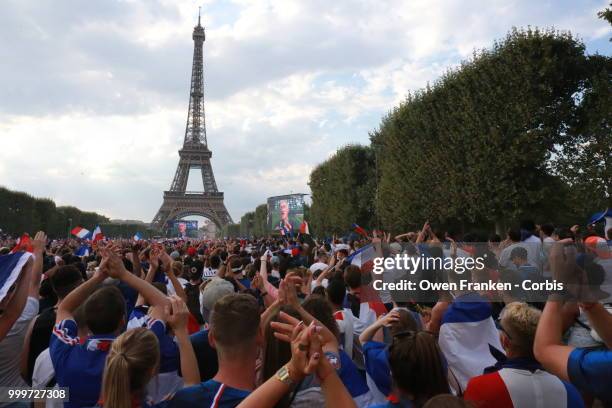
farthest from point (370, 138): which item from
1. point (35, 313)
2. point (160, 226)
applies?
point (160, 226)

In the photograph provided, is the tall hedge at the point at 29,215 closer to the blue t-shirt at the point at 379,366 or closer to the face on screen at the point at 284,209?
the face on screen at the point at 284,209

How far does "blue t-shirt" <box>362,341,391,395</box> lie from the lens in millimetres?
3219

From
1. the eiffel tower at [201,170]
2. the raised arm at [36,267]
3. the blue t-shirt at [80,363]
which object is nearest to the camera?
the blue t-shirt at [80,363]

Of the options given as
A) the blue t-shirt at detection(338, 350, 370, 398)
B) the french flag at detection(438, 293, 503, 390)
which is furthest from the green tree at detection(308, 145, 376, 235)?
the blue t-shirt at detection(338, 350, 370, 398)

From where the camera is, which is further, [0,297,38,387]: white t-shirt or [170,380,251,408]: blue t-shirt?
[0,297,38,387]: white t-shirt

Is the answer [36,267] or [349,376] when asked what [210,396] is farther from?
[36,267]

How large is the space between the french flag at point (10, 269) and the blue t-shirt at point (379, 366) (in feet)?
8.74

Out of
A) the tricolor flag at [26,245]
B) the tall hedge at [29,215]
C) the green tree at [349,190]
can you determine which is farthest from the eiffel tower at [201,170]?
the tricolor flag at [26,245]

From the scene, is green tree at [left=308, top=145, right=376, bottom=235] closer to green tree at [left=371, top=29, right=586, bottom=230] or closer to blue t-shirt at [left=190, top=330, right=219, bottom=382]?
green tree at [left=371, top=29, right=586, bottom=230]

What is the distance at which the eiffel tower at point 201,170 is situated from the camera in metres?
90.9

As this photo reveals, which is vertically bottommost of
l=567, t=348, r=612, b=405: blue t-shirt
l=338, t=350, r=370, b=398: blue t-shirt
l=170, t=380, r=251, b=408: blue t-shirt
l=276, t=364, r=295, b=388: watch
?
l=338, t=350, r=370, b=398: blue t-shirt

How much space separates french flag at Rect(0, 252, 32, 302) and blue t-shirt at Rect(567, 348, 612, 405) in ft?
11.9

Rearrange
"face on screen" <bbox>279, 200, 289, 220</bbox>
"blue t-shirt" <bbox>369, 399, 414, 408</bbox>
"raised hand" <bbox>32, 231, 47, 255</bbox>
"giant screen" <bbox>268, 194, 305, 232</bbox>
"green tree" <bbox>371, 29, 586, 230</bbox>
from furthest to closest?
"face on screen" <bbox>279, 200, 289, 220</bbox> → "giant screen" <bbox>268, 194, 305, 232</bbox> → "green tree" <bbox>371, 29, 586, 230</bbox> → "raised hand" <bbox>32, 231, 47, 255</bbox> → "blue t-shirt" <bbox>369, 399, 414, 408</bbox>

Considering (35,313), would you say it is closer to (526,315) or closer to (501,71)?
(526,315)
